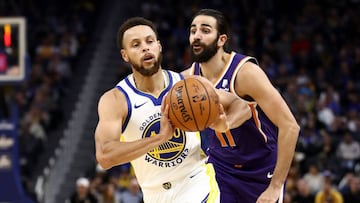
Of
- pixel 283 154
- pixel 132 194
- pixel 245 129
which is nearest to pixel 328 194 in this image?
pixel 132 194

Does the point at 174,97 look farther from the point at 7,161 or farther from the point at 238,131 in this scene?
the point at 7,161

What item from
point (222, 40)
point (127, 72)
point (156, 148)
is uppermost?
point (222, 40)

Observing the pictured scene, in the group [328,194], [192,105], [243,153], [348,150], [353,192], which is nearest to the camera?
[192,105]

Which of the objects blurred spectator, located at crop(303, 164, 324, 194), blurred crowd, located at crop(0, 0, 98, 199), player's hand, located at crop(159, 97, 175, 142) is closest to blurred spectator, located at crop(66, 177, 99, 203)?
blurred crowd, located at crop(0, 0, 98, 199)

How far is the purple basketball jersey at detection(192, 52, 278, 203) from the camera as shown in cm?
598

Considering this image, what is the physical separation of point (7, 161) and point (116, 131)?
21.7ft

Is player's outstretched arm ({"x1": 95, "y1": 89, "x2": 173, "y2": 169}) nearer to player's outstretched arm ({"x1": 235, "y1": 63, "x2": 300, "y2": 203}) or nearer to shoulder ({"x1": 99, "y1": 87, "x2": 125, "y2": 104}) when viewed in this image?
shoulder ({"x1": 99, "y1": 87, "x2": 125, "y2": 104})

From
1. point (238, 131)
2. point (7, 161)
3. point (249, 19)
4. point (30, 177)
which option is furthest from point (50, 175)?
point (238, 131)

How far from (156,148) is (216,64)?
87 cm

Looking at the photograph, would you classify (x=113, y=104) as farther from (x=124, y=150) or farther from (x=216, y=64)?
(x=216, y=64)

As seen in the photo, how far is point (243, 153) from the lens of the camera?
6.17 metres

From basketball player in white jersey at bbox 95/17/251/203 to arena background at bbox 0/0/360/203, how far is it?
6152 millimetres

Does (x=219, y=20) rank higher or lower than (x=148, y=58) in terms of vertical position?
higher

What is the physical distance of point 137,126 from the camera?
549 cm
